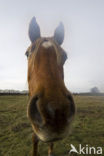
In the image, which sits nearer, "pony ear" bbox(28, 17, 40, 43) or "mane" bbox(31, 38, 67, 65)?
"mane" bbox(31, 38, 67, 65)

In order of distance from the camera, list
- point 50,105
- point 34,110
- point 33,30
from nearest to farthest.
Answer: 1. point 50,105
2. point 34,110
3. point 33,30

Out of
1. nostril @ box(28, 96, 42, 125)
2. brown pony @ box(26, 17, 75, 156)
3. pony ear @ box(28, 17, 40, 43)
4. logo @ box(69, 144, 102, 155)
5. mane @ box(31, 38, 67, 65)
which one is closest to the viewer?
brown pony @ box(26, 17, 75, 156)

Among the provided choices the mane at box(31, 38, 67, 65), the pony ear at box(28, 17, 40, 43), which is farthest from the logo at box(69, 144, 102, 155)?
the pony ear at box(28, 17, 40, 43)

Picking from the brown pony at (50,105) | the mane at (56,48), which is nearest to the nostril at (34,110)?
the brown pony at (50,105)

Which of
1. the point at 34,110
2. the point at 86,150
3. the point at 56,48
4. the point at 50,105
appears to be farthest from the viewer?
the point at 86,150

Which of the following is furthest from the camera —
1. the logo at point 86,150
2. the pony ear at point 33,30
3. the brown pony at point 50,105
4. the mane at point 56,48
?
the logo at point 86,150

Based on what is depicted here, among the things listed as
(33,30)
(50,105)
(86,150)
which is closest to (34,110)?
(50,105)

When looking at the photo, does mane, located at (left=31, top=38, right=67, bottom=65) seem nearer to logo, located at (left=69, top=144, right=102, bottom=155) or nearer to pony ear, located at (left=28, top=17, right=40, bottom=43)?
pony ear, located at (left=28, top=17, right=40, bottom=43)

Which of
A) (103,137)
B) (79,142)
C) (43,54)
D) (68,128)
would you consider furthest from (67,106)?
(103,137)

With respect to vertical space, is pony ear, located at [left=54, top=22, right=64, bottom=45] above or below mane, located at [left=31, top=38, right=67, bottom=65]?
above

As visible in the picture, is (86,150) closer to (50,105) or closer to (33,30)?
(33,30)

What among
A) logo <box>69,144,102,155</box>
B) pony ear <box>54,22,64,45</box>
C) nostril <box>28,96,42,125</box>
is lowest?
logo <box>69,144,102,155</box>

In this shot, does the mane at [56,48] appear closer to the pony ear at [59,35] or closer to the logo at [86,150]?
the pony ear at [59,35]

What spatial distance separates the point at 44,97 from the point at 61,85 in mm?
334
